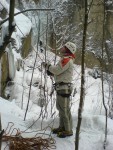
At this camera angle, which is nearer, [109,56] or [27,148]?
[27,148]

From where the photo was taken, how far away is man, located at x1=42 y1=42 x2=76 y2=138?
4973 millimetres

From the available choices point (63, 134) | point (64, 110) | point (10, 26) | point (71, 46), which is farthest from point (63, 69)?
point (10, 26)

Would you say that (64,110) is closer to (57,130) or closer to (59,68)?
(57,130)

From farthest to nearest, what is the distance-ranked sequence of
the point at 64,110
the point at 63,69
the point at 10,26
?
the point at 64,110, the point at 63,69, the point at 10,26

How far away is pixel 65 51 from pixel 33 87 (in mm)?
9289

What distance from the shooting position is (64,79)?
502 cm

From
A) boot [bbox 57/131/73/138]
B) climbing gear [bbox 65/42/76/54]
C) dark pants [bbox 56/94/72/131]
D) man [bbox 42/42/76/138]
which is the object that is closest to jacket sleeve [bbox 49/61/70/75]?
man [bbox 42/42/76/138]

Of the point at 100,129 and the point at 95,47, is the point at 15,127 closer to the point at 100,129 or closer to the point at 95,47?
the point at 100,129

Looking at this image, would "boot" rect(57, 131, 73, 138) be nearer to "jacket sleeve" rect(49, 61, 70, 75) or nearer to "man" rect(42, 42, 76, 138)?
"man" rect(42, 42, 76, 138)

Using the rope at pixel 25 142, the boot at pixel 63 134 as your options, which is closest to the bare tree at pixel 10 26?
the rope at pixel 25 142

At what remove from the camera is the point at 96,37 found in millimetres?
18812

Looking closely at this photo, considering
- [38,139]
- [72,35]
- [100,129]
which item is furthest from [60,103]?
[72,35]

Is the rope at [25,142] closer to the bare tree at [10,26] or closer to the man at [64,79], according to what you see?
the man at [64,79]

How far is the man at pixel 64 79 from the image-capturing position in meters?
4.97
